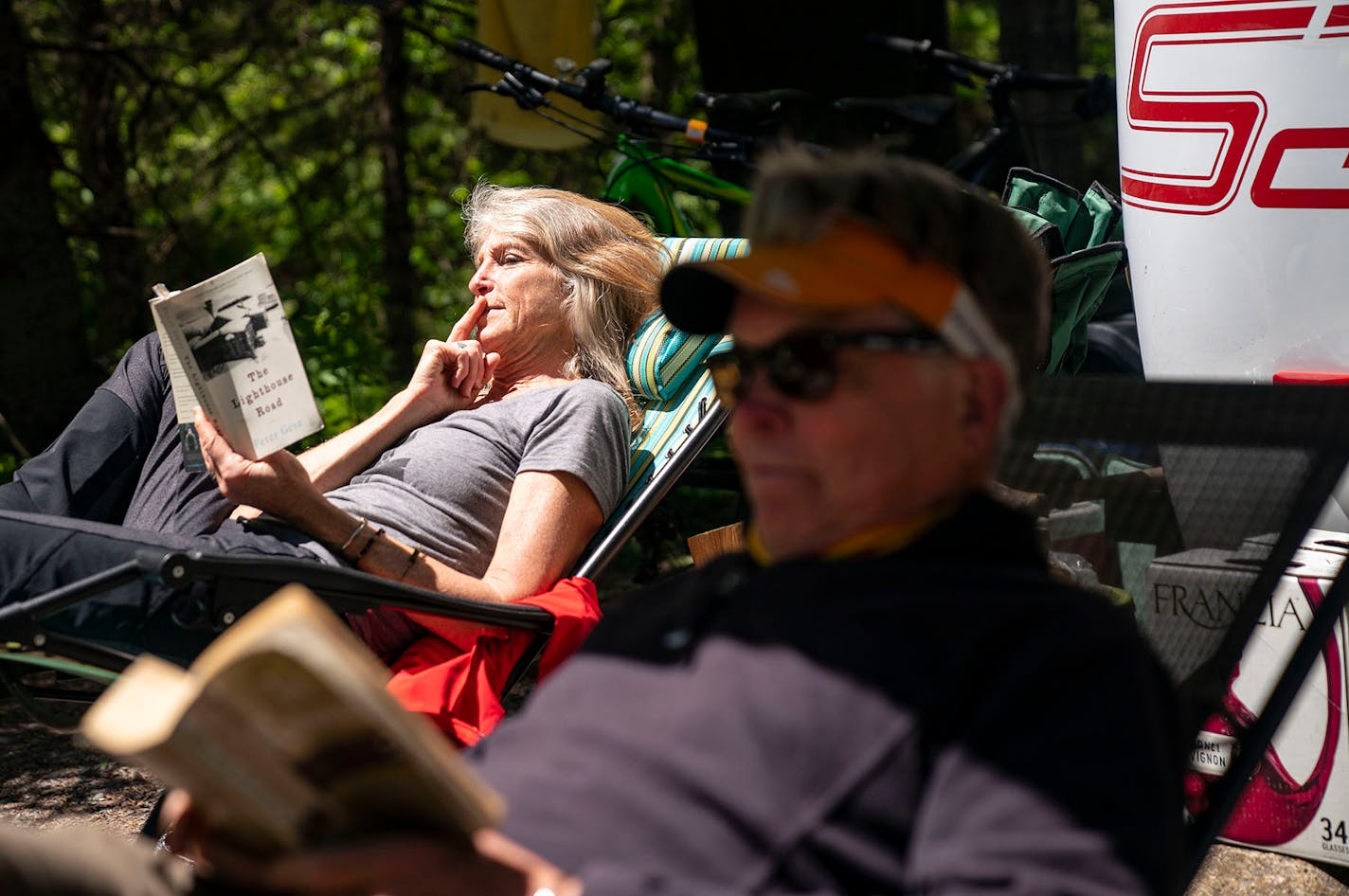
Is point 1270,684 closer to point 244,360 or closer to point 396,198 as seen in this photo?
point 244,360

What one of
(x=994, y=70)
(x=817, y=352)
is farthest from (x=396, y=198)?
(x=817, y=352)

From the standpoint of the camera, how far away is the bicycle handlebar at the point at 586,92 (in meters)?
5.64

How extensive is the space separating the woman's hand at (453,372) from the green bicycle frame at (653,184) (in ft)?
4.21

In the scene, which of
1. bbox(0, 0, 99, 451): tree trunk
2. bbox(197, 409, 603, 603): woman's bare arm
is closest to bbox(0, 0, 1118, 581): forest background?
bbox(0, 0, 99, 451): tree trunk

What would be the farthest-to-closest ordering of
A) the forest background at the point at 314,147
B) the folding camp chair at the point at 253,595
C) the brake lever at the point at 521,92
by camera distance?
the brake lever at the point at 521,92
the forest background at the point at 314,147
the folding camp chair at the point at 253,595

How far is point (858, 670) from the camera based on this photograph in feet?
4.77

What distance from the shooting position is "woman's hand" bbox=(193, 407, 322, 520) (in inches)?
110

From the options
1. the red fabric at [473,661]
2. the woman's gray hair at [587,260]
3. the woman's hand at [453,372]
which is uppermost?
the woman's gray hair at [587,260]

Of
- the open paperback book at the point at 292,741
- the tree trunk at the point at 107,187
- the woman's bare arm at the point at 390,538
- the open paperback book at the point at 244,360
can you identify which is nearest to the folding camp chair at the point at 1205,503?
the open paperback book at the point at 292,741

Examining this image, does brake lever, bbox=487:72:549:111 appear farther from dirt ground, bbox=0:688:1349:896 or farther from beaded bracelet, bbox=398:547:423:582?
beaded bracelet, bbox=398:547:423:582

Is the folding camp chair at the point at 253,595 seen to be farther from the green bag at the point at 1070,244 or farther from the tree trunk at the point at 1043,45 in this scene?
the tree trunk at the point at 1043,45

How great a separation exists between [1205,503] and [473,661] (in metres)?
1.40

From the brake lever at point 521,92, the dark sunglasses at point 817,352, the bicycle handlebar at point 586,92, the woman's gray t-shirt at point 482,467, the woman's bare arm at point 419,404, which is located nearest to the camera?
the dark sunglasses at point 817,352

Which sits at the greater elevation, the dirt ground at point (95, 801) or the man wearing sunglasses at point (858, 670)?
the man wearing sunglasses at point (858, 670)
